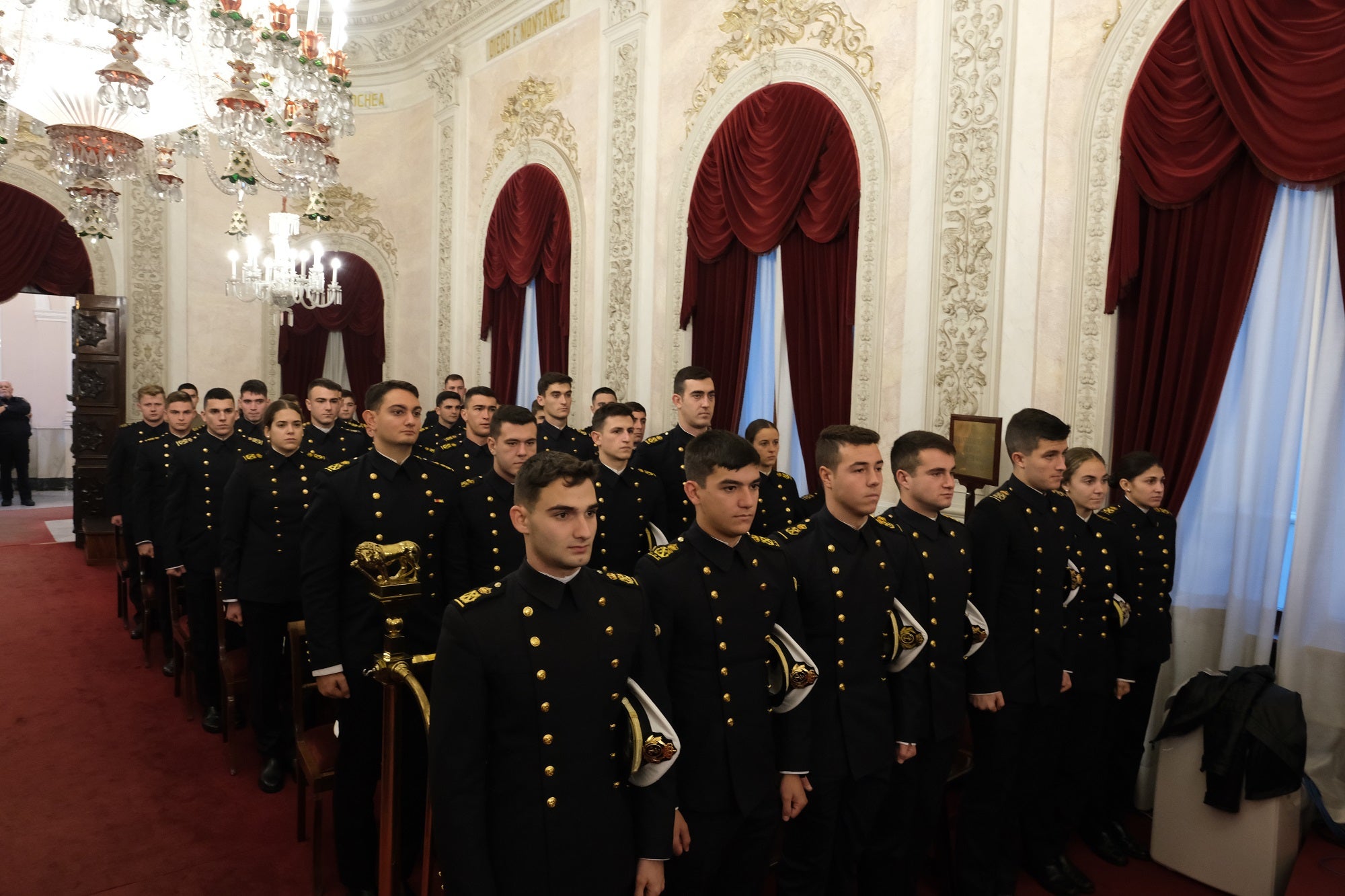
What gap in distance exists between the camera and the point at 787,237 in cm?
563

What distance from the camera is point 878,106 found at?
509cm

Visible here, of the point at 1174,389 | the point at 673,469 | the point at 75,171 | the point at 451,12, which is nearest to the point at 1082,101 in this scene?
the point at 1174,389

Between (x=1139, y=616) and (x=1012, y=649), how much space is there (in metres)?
0.98

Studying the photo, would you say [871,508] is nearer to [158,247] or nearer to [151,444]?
[151,444]

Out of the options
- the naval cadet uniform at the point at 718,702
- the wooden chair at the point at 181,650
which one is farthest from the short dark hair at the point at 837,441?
the wooden chair at the point at 181,650

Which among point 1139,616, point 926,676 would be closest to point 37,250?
point 926,676

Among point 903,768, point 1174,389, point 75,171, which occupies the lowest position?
point 903,768

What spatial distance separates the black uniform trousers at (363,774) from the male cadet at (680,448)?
6.13 ft

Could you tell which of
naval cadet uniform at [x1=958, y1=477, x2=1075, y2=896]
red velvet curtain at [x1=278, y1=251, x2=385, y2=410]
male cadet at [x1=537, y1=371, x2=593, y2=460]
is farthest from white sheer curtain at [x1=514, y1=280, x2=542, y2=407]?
naval cadet uniform at [x1=958, y1=477, x2=1075, y2=896]

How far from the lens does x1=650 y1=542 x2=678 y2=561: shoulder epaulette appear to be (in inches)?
89.0

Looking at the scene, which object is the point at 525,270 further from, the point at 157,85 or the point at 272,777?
the point at 272,777

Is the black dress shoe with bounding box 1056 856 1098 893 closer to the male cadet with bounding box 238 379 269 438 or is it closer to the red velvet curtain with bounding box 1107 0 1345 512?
the red velvet curtain with bounding box 1107 0 1345 512

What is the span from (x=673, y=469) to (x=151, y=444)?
3.37 metres

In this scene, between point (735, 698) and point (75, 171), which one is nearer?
point (735, 698)
